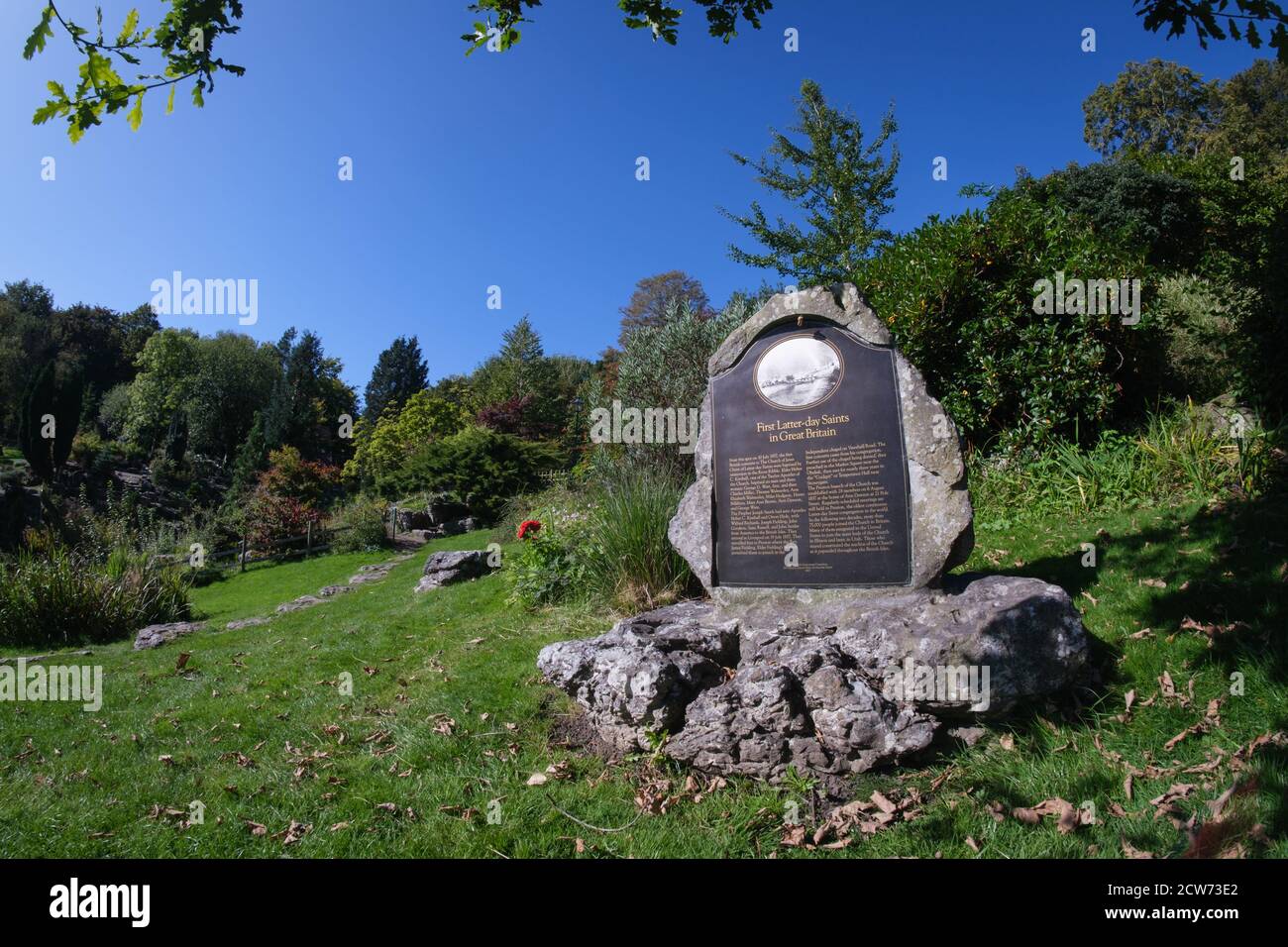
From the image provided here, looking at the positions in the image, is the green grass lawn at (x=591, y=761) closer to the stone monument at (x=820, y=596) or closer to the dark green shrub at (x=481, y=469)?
the stone monument at (x=820, y=596)

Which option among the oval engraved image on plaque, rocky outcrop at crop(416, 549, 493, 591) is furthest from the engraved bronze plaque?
rocky outcrop at crop(416, 549, 493, 591)

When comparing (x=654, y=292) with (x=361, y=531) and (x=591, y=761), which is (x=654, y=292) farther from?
(x=591, y=761)

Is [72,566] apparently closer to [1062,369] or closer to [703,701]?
[703,701]

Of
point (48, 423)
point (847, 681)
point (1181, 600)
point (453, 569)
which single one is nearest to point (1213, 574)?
point (1181, 600)

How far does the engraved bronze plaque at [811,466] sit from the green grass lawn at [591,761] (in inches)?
59.2

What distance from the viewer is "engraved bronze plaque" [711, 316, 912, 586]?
4.77 meters

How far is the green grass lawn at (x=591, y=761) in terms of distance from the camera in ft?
10.6

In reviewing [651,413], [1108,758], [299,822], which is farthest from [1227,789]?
[651,413]

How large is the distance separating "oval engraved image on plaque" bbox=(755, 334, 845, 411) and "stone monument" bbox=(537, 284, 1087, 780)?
0.01m

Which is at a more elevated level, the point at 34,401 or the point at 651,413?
the point at 34,401

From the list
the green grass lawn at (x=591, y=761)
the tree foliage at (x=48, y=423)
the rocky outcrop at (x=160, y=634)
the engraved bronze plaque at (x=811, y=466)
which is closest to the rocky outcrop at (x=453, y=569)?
the rocky outcrop at (x=160, y=634)

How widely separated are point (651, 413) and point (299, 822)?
357 inches

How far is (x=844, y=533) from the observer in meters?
4.84

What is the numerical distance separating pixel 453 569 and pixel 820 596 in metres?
7.15
